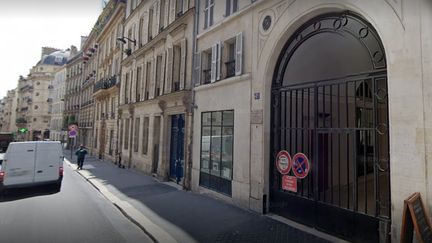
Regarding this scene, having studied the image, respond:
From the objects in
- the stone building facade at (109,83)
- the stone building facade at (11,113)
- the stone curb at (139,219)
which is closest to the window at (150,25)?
the stone building facade at (109,83)

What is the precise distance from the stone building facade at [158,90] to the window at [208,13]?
93 cm

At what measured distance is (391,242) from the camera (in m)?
4.61

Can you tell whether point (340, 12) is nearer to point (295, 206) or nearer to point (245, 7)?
point (245, 7)

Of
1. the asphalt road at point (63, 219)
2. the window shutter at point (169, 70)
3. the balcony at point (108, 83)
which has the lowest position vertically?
the asphalt road at point (63, 219)

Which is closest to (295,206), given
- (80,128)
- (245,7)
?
(245,7)

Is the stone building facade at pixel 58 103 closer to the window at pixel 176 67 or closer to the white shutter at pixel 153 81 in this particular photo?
the white shutter at pixel 153 81

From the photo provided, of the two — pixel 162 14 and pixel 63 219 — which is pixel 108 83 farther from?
pixel 63 219

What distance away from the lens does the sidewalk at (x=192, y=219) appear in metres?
5.66

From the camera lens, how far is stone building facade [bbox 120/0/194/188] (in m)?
11.6

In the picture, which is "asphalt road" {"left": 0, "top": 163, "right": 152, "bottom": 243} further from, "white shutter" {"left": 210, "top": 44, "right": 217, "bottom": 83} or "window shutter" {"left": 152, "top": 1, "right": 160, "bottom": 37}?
→ "window shutter" {"left": 152, "top": 1, "right": 160, "bottom": 37}

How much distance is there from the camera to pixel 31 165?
10.4 meters

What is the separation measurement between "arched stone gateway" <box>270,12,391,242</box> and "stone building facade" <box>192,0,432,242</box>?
0.03 m

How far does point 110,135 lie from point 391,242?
21.6 m

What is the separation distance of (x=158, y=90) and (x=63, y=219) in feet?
28.3
